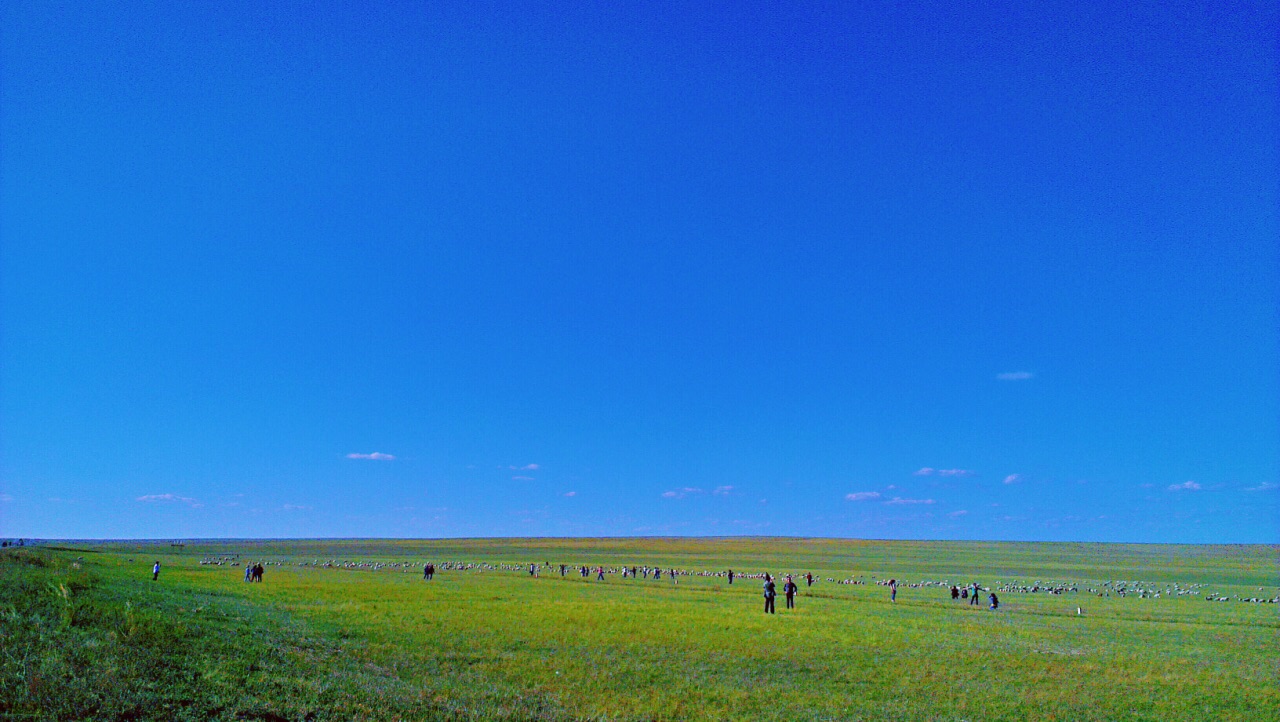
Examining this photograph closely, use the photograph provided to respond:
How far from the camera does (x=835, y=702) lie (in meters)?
18.5

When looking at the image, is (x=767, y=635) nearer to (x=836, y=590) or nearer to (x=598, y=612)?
(x=598, y=612)

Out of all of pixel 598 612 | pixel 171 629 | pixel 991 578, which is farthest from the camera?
pixel 991 578

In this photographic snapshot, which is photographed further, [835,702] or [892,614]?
[892,614]

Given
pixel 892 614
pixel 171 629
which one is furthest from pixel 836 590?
pixel 171 629

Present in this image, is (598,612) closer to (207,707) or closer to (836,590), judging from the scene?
(207,707)

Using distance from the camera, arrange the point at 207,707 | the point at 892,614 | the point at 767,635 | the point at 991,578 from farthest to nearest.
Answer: the point at 991,578 < the point at 892,614 < the point at 767,635 < the point at 207,707

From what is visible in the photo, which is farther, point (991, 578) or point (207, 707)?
point (991, 578)

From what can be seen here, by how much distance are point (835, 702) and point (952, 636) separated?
14.7 meters

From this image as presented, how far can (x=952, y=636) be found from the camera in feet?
99.6

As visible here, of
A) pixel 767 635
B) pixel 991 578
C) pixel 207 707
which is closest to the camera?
pixel 207 707

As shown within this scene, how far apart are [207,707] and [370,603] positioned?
2734cm

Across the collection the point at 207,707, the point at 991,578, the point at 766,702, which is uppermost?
the point at 207,707

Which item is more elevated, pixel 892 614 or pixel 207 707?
pixel 207 707

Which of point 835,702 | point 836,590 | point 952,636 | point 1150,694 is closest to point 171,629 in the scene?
point 835,702
